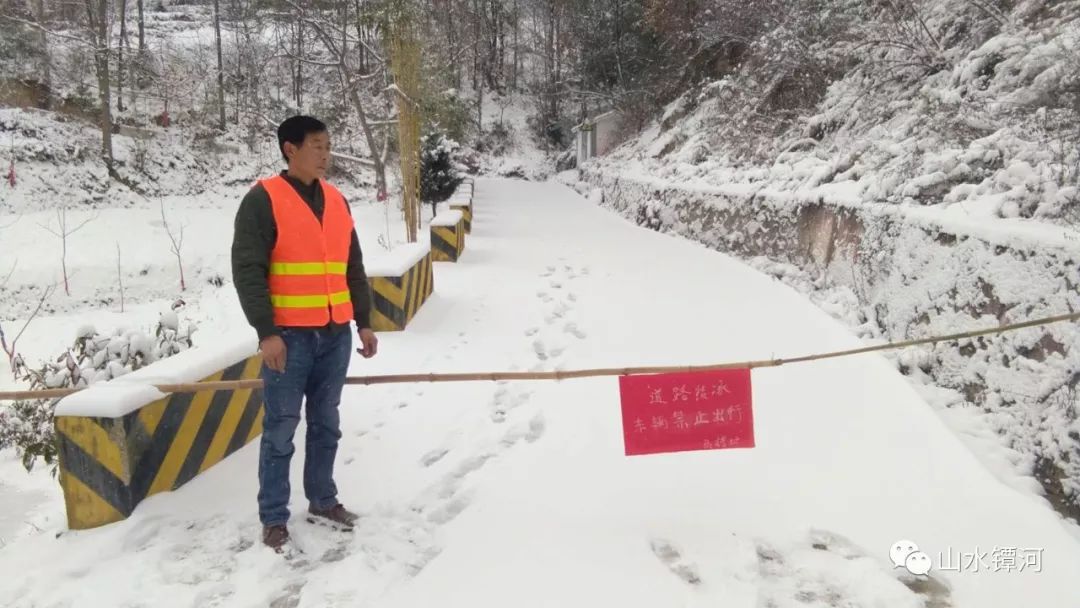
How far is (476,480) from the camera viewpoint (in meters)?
2.93

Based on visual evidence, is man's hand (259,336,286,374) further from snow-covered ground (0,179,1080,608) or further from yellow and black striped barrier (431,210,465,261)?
yellow and black striped barrier (431,210,465,261)

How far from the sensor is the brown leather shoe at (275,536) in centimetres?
236

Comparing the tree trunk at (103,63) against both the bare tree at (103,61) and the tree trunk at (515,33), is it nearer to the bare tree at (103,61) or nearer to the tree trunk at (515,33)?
the bare tree at (103,61)

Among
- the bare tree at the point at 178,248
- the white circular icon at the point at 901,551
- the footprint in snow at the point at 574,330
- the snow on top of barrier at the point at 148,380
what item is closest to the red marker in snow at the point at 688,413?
the white circular icon at the point at 901,551

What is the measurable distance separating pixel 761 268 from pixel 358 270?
5.70m

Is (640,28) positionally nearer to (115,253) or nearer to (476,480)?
(115,253)

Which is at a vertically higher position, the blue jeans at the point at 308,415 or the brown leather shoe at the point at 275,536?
the blue jeans at the point at 308,415

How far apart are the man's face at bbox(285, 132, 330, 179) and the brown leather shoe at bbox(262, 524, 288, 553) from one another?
141cm

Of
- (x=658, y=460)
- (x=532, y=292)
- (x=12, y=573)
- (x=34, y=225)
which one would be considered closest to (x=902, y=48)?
(x=532, y=292)

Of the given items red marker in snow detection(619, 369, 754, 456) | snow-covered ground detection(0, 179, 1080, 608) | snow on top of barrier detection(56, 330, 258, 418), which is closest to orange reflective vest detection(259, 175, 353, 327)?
snow on top of barrier detection(56, 330, 258, 418)

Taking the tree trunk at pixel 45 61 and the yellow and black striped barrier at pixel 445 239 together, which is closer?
the yellow and black striped barrier at pixel 445 239

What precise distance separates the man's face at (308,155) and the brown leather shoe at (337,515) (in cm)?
139

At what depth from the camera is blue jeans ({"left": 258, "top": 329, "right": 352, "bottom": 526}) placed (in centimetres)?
234

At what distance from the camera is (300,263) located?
2.31 meters
